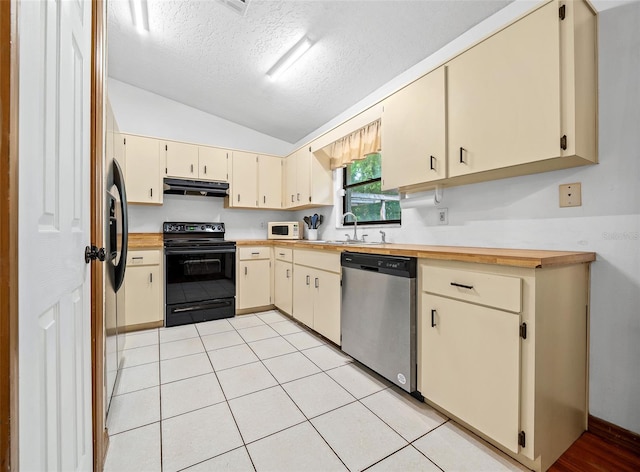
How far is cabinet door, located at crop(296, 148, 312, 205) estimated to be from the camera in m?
3.51

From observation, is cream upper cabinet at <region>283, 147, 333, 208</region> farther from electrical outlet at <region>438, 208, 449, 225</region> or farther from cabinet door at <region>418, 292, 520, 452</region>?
cabinet door at <region>418, 292, 520, 452</region>

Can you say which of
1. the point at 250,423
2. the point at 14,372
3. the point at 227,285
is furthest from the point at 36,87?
the point at 227,285

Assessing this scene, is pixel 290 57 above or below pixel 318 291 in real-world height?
above

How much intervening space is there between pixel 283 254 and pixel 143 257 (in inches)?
57.9

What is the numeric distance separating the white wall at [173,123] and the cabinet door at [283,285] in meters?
1.90

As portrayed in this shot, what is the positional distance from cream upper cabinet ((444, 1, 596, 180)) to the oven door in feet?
8.90

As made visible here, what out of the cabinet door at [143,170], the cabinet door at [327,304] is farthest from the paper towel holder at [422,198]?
the cabinet door at [143,170]

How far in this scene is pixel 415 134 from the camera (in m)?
2.06

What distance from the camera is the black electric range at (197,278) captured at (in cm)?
311

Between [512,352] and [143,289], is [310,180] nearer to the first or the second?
[143,289]

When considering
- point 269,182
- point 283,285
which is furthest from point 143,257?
point 269,182

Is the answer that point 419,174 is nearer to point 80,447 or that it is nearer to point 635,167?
point 635,167

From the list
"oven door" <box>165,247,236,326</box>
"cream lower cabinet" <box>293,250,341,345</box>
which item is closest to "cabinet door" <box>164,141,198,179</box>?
"oven door" <box>165,247,236,326</box>

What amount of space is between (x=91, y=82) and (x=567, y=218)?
2.35 meters
